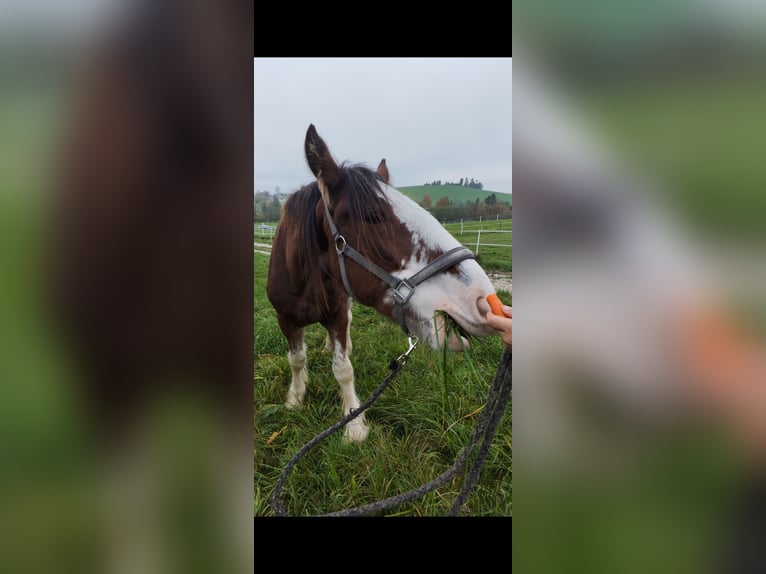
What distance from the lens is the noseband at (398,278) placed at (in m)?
1.33

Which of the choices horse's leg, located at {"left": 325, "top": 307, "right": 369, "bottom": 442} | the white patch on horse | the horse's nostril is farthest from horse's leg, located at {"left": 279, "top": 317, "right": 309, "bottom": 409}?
the horse's nostril

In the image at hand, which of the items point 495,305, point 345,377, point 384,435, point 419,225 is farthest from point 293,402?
point 495,305

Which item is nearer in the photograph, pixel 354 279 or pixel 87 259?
pixel 87 259

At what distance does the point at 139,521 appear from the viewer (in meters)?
0.38

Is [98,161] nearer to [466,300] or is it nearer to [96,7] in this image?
[96,7]

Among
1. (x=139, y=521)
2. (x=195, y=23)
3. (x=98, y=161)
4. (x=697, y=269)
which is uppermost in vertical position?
(x=195, y=23)

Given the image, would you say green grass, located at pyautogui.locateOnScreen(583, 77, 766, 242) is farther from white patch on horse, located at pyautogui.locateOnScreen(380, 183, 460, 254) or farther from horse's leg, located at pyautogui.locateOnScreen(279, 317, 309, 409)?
horse's leg, located at pyautogui.locateOnScreen(279, 317, 309, 409)

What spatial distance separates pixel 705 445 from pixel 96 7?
0.78 metres

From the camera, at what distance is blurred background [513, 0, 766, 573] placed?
34 centimetres

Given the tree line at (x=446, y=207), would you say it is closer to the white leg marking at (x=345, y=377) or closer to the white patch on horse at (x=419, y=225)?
the white patch on horse at (x=419, y=225)

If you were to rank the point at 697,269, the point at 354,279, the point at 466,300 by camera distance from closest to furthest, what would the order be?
1. the point at 697,269
2. the point at 466,300
3. the point at 354,279

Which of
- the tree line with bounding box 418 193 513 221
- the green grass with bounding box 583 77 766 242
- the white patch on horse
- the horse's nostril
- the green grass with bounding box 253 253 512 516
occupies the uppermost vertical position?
the tree line with bounding box 418 193 513 221

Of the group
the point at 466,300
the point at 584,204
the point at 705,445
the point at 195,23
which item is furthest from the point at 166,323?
the point at 466,300

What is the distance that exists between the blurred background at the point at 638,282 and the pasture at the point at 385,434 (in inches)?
36.4
